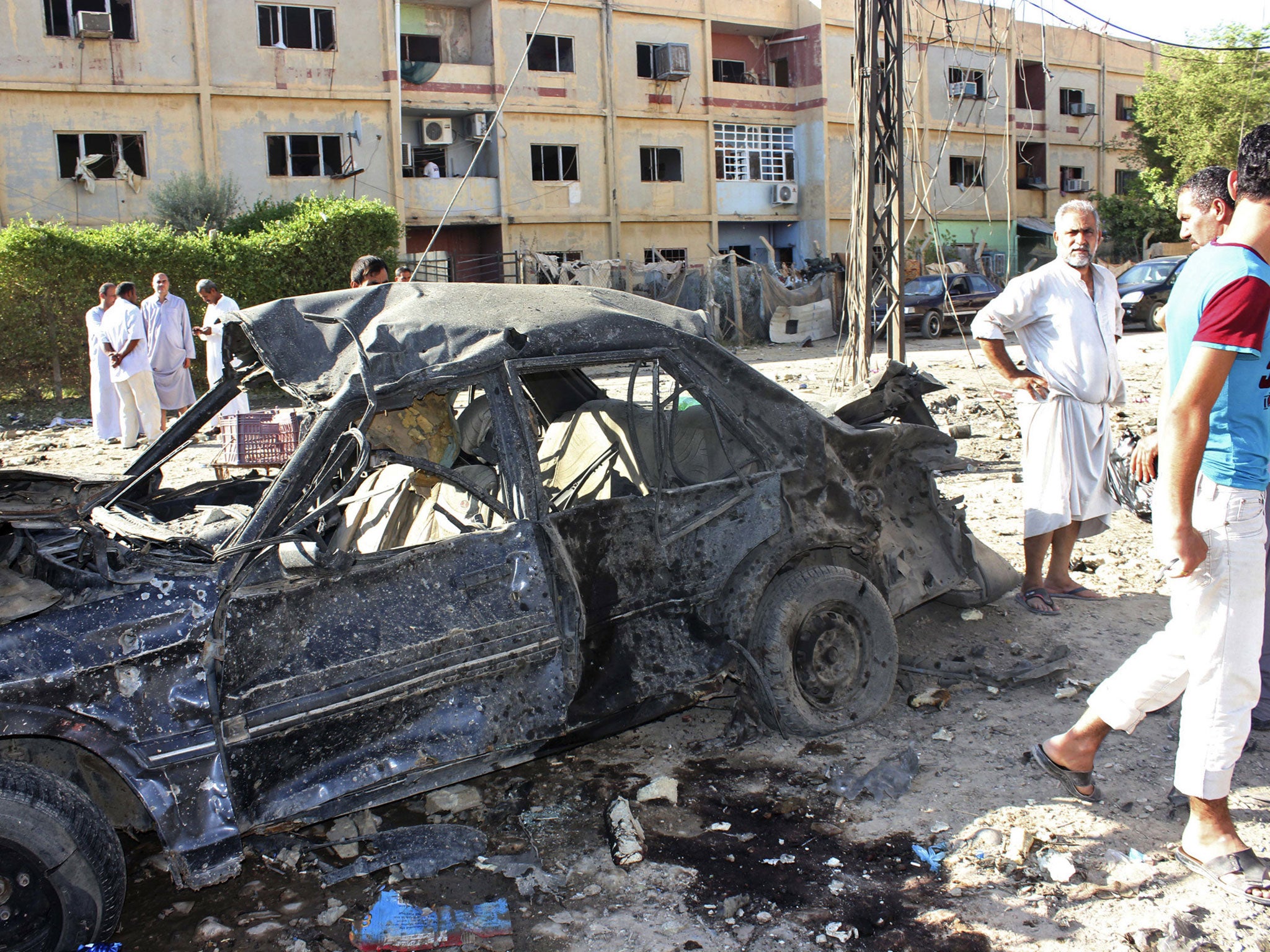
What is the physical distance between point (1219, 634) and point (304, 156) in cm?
2538

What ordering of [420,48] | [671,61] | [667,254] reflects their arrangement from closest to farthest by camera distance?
[420,48] → [671,61] → [667,254]

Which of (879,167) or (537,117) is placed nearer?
(879,167)

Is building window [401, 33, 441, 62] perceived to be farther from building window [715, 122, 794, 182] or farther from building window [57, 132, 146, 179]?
building window [715, 122, 794, 182]

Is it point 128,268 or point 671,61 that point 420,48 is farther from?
point 128,268

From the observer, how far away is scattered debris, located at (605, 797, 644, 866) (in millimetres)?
3227

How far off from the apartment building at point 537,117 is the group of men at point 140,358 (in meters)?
11.7

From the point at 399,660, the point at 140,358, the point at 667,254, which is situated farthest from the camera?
the point at 667,254

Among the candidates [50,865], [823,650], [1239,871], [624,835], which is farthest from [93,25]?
[1239,871]

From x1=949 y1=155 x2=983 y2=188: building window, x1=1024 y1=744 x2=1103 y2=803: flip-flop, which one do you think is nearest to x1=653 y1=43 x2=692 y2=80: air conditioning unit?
x1=949 y1=155 x2=983 y2=188: building window

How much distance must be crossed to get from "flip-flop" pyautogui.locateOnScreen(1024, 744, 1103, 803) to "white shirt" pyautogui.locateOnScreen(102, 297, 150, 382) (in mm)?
10891

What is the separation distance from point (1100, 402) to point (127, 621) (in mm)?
4477

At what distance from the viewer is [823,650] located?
156 inches

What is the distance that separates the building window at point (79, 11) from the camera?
22203 mm

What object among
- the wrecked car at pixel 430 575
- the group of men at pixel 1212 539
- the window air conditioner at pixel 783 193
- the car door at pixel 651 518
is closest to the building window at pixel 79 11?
the window air conditioner at pixel 783 193
